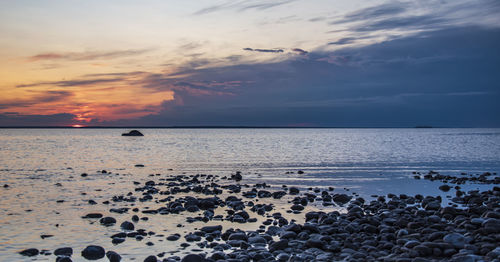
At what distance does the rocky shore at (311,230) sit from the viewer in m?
11.1

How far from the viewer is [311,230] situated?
14.0 meters

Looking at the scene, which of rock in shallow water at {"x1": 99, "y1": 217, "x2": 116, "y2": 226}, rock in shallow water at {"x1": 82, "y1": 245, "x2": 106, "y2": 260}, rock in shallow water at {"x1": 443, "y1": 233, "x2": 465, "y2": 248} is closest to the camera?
rock in shallow water at {"x1": 443, "y1": 233, "x2": 465, "y2": 248}

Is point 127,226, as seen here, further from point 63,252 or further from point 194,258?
point 194,258

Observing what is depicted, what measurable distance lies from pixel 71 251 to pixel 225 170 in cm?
2639

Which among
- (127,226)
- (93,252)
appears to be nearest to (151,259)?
(93,252)

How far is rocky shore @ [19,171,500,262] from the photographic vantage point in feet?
36.4

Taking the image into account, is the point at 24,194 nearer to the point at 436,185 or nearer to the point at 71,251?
the point at 71,251

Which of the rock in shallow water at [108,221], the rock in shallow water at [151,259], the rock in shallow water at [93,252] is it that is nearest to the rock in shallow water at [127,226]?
the rock in shallow water at [108,221]

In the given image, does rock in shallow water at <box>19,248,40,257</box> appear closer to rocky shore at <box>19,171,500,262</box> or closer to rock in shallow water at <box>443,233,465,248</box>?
rocky shore at <box>19,171,500,262</box>

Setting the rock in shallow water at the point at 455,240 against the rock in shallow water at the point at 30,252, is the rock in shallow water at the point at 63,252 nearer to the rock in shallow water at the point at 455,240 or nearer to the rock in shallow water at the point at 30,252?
the rock in shallow water at the point at 30,252

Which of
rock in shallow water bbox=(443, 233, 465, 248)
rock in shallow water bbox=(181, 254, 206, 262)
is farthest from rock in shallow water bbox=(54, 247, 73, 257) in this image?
rock in shallow water bbox=(443, 233, 465, 248)

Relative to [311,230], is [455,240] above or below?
above

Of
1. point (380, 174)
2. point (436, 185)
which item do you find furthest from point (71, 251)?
point (380, 174)

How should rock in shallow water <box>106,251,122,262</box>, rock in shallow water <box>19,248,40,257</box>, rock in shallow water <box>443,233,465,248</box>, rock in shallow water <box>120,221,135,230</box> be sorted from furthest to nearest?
rock in shallow water <box>120,221,135,230</box> < rock in shallow water <box>19,248,40,257</box> < rock in shallow water <box>106,251,122,262</box> < rock in shallow water <box>443,233,465,248</box>
